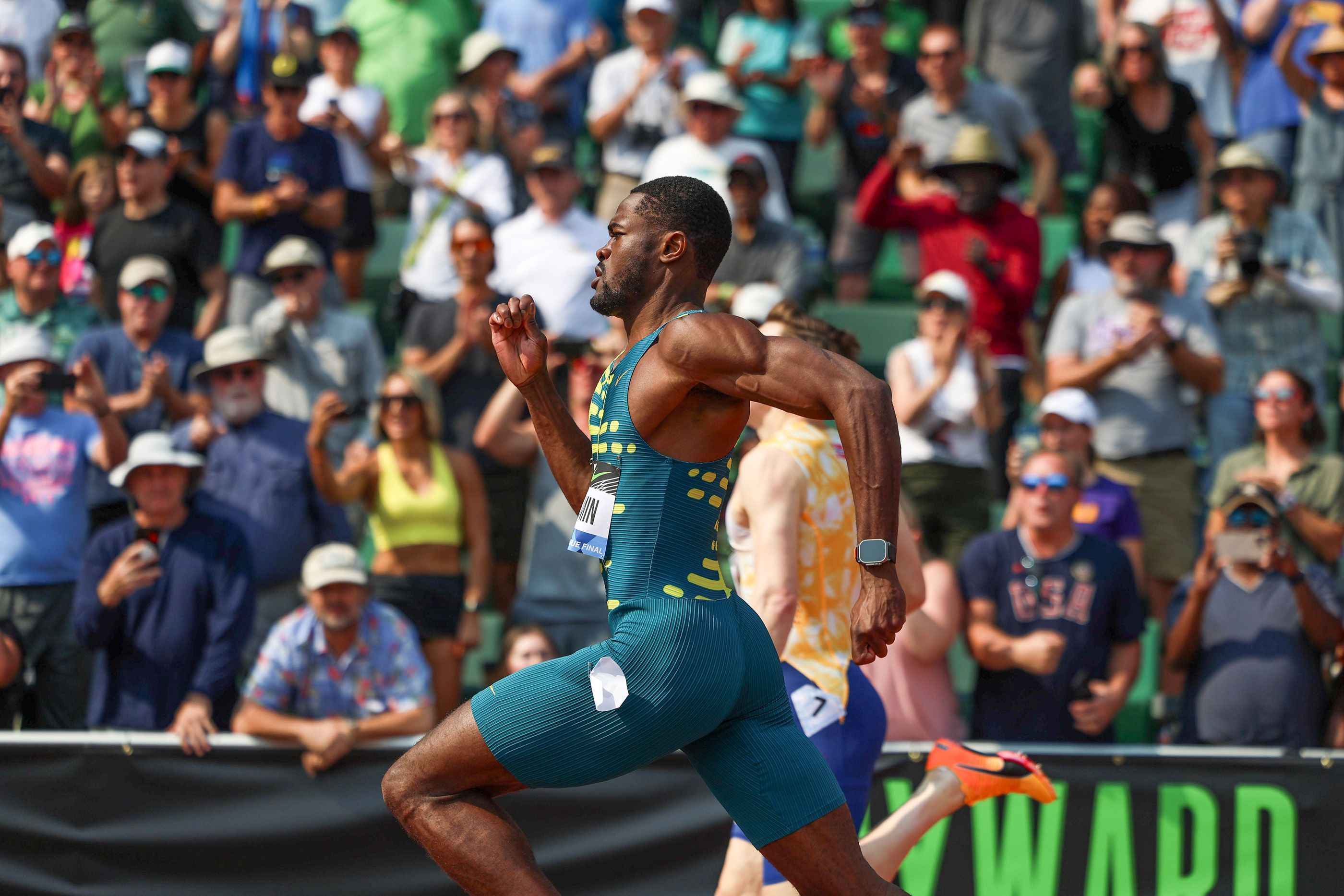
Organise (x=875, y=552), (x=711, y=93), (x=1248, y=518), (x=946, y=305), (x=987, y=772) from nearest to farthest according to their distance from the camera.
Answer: (x=875, y=552) → (x=987, y=772) → (x=1248, y=518) → (x=946, y=305) → (x=711, y=93)

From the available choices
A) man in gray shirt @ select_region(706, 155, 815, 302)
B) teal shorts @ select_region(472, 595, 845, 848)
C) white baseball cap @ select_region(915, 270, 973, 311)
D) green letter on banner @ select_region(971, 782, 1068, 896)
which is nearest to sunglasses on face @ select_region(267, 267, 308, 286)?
man in gray shirt @ select_region(706, 155, 815, 302)

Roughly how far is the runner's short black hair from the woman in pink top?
2951 millimetres

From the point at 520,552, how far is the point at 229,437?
1516 millimetres

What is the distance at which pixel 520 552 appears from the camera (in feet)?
27.5

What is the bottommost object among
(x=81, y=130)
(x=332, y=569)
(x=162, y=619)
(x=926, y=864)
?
(x=926, y=864)

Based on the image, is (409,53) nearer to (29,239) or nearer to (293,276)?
(293,276)

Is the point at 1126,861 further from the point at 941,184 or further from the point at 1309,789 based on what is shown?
the point at 941,184

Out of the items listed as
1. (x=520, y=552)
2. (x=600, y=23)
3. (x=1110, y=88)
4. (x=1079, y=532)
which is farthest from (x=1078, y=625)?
(x=600, y=23)

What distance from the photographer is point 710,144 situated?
9570 mm

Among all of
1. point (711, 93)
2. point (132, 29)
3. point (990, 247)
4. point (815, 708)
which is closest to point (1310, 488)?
point (990, 247)

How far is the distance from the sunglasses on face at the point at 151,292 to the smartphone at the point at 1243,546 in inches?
201

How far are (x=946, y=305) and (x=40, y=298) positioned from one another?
15.0 feet

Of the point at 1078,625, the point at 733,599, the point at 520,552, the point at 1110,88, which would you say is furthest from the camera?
the point at 1110,88

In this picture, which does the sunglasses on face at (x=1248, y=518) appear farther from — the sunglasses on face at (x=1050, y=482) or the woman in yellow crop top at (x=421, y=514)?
the woman in yellow crop top at (x=421, y=514)
